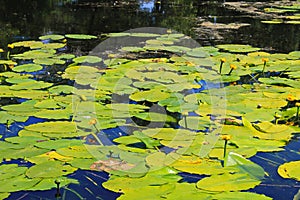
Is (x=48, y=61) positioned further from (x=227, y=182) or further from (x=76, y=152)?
(x=227, y=182)

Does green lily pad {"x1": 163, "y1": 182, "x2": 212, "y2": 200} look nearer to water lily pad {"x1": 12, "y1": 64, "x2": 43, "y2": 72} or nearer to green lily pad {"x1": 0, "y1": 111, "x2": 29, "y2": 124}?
green lily pad {"x1": 0, "y1": 111, "x2": 29, "y2": 124}

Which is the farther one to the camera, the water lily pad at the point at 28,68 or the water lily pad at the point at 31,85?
the water lily pad at the point at 28,68

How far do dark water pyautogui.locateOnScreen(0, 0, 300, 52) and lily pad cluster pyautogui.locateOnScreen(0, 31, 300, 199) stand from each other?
2.03 feet

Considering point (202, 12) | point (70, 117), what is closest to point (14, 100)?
point (70, 117)

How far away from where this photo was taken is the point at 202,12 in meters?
5.30

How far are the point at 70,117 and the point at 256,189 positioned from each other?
35.2 inches

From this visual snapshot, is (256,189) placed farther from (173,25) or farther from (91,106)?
(173,25)

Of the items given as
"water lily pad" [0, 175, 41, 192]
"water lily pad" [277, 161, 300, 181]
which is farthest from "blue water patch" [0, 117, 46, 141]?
"water lily pad" [277, 161, 300, 181]

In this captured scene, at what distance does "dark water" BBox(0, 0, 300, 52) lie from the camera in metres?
3.73

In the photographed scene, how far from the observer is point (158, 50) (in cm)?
327

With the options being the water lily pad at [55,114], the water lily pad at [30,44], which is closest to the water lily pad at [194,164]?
the water lily pad at [55,114]

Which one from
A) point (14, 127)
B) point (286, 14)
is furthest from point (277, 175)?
point (286, 14)

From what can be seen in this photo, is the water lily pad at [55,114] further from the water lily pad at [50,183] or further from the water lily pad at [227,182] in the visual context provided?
the water lily pad at [227,182]

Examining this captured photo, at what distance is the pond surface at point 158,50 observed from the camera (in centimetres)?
144
